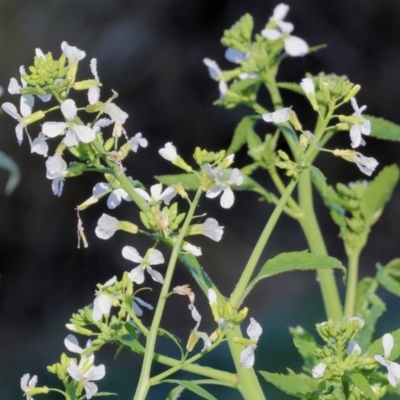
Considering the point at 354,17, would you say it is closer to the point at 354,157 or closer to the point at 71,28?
the point at 71,28

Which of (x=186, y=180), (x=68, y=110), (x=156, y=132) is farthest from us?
(x=156, y=132)

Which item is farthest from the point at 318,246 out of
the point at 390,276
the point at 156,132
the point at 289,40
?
the point at 156,132

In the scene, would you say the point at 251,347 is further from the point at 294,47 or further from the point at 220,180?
the point at 294,47

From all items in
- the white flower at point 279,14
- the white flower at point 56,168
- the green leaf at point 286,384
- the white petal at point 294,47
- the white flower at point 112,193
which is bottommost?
the green leaf at point 286,384

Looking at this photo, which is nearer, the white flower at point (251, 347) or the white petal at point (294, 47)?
the white flower at point (251, 347)

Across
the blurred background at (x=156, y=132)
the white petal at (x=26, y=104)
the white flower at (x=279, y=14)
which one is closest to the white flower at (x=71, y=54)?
the white petal at (x=26, y=104)

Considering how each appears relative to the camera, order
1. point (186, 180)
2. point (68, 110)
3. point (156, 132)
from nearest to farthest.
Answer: point (68, 110)
point (186, 180)
point (156, 132)

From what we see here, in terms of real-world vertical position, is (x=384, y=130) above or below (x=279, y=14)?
below

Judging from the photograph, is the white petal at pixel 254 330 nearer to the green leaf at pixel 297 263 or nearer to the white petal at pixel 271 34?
the green leaf at pixel 297 263
